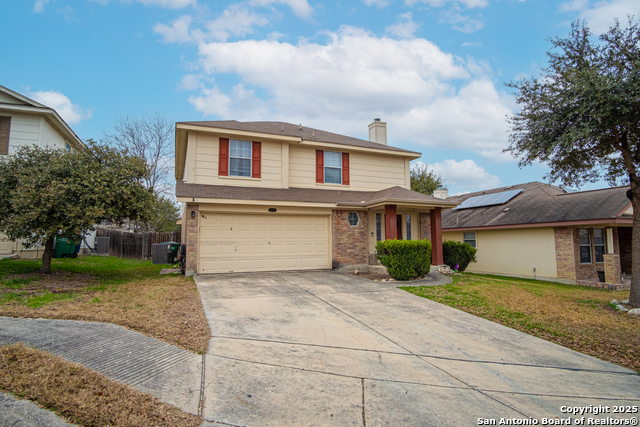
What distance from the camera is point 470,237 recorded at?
19.0m

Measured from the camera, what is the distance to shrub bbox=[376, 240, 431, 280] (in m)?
10.7

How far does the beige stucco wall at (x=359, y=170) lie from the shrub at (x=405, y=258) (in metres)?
4.45

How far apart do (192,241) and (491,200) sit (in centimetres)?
1689

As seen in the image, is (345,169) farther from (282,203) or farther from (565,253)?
(565,253)

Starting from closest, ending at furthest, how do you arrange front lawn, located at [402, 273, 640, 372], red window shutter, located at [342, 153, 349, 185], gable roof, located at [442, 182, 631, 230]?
front lawn, located at [402, 273, 640, 372] < gable roof, located at [442, 182, 631, 230] < red window shutter, located at [342, 153, 349, 185]

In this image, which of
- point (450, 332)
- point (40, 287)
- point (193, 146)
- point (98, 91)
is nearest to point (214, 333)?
point (450, 332)

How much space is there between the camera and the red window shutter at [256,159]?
42.3ft

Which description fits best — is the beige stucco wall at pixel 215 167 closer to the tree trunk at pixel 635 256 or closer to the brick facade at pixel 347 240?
the brick facade at pixel 347 240

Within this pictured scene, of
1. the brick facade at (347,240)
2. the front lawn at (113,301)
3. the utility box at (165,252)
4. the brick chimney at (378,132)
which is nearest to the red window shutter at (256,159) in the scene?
the brick facade at (347,240)

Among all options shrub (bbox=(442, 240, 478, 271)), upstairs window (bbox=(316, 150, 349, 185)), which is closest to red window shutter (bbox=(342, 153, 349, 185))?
upstairs window (bbox=(316, 150, 349, 185))

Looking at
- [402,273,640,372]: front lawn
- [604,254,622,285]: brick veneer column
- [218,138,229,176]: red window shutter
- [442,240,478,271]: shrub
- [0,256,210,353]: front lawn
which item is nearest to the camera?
[0,256,210,353]: front lawn

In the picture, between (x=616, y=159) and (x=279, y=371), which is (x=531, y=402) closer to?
(x=279, y=371)

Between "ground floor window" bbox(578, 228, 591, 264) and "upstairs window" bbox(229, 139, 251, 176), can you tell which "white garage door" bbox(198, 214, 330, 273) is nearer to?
"upstairs window" bbox(229, 139, 251, 176)

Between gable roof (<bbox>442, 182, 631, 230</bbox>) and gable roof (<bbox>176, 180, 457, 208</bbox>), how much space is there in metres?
5.57
